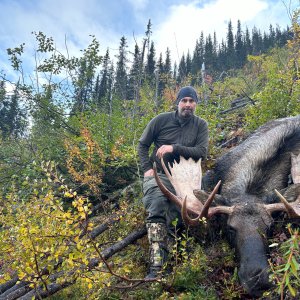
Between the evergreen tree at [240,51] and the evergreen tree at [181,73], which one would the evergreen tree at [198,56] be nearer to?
the evergreen tree at [181,73]

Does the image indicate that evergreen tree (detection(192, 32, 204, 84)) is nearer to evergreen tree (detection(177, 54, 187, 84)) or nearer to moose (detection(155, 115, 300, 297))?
evergreen tree (detection(177, 54, 187, 84))

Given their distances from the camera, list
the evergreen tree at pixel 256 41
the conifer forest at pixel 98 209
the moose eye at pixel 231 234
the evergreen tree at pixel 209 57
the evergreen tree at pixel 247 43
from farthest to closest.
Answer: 1. the evergreen tree at pixel 247 43
2. the evergreen tree at pixel 256 41
3. the evergreen tree at pixel 209 57
4. the moose eye at pixel 231 234
5. the conifer forest at pixel 98 209

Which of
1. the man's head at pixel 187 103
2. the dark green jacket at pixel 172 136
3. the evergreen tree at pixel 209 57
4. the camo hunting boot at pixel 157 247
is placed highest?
the evergreen tree at pixel 209 57

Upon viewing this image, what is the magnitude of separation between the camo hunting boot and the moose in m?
0.38

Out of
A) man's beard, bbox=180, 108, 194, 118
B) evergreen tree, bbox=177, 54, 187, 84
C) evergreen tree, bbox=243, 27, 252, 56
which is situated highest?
evergreen tree, bbox=243, 27, 252, 56

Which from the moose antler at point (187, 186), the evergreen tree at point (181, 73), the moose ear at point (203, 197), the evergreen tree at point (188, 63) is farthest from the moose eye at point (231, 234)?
the evergreen tree at point (188, 63)

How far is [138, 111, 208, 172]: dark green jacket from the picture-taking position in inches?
209

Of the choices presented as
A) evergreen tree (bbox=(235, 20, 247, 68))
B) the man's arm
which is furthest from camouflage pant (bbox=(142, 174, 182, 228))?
evergreen tree (bbox=(235, 20, 247, 68))

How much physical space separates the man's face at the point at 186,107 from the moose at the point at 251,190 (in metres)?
0.85

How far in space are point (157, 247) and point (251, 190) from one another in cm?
176

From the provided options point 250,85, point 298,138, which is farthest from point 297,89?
point 250,85

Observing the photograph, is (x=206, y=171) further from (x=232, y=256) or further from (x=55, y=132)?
(x=55, y=132)

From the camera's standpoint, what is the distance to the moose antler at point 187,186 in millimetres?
4109

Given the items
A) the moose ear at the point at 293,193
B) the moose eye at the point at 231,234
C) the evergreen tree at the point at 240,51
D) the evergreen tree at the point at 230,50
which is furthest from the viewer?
the evergreen tree at the point at 240,51
